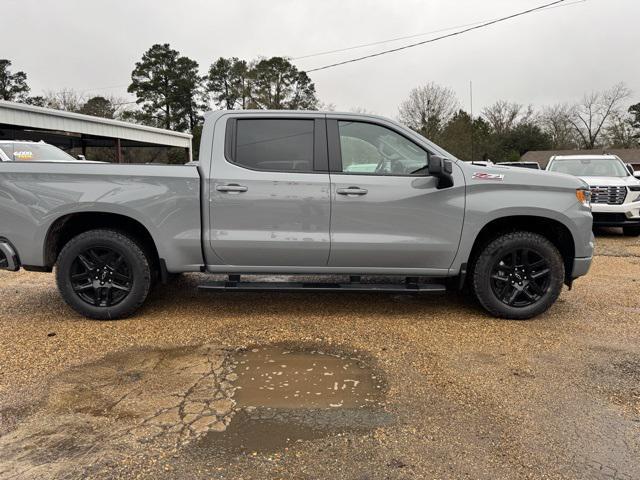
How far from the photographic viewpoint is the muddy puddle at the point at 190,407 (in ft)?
8.41

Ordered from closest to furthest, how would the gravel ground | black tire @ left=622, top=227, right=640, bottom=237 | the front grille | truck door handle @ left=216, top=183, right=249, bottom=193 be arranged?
the gravel ground → truck door handle @ left=216, top=183, right=249, bottom=193 → the front grille → black tire @ left=622, top=227, right=640, bottom=237

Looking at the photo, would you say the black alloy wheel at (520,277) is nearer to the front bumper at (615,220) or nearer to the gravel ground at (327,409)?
the gravel ground at (327,409)

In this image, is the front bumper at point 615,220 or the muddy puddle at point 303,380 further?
the front bumper at point 615,220

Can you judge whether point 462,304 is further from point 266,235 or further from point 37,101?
point 37,101

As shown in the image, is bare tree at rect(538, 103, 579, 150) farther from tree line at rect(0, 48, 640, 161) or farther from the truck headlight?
the truck headlight

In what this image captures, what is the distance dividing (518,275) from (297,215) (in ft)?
7.12

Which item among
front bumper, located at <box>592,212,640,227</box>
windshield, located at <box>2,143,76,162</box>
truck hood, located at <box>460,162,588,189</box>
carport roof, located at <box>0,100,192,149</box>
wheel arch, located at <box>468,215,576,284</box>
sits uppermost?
carport roof, located at <box>0,100,192,149</box>

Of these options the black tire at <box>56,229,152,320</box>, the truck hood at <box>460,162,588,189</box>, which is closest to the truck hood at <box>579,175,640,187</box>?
the truck hood at <box>460,162,588,189</box>

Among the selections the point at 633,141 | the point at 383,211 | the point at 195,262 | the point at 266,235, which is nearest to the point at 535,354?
the point at 383,211

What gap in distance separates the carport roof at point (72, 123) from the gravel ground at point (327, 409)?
49.0ft

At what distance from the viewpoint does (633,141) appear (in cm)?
5966

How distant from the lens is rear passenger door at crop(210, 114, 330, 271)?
14.3ft

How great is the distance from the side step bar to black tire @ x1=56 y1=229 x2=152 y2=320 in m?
0.62

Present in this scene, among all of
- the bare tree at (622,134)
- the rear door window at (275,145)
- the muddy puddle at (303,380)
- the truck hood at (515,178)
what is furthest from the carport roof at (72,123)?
the bare tree at (622,134)
